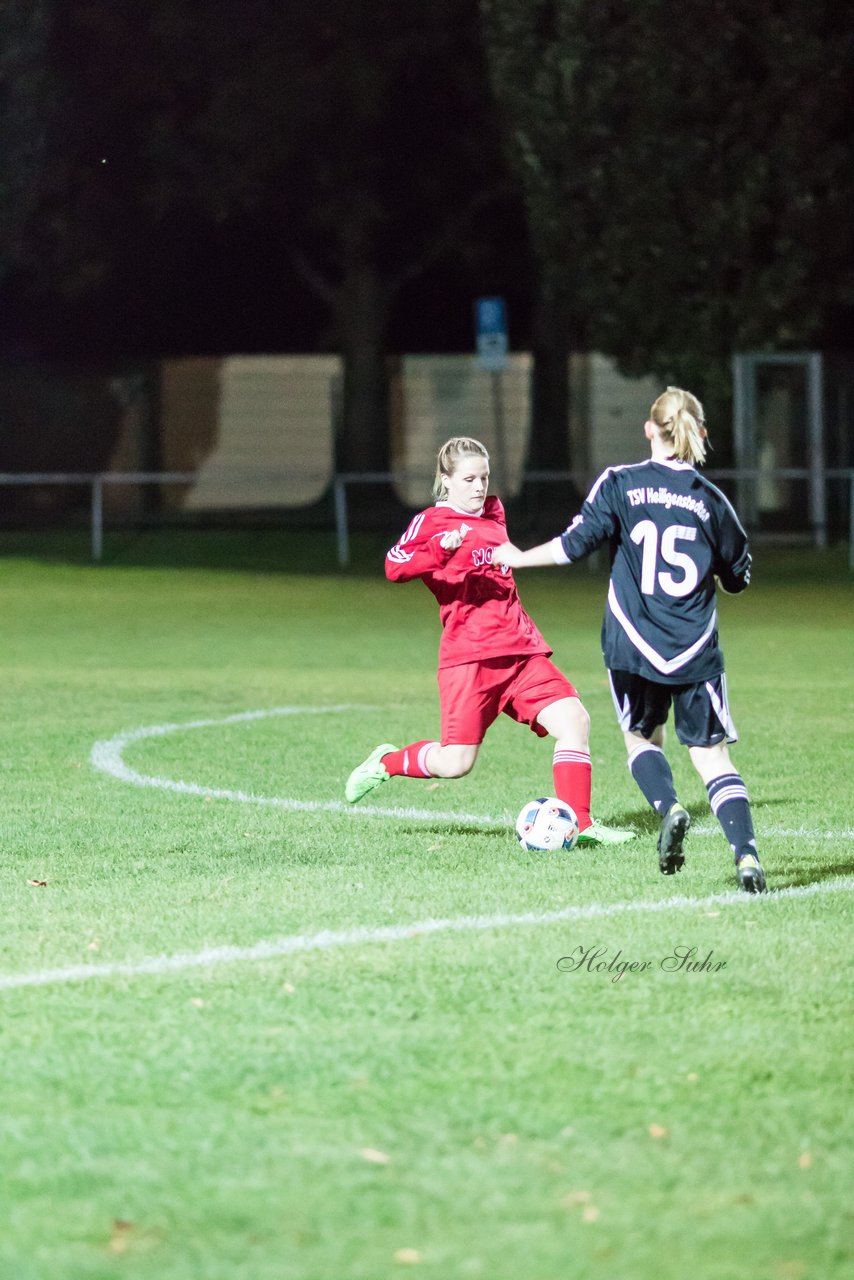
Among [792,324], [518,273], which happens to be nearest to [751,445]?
[792,324]

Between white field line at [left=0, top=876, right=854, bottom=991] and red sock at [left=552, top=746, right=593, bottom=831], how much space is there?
3.16 ft

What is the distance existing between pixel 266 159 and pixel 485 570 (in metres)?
24.0

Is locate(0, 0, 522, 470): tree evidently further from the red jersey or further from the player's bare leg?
the player's bare leg

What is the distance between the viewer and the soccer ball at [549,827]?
735cm

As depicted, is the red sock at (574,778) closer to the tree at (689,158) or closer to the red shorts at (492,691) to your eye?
the red shorts at (492,691)

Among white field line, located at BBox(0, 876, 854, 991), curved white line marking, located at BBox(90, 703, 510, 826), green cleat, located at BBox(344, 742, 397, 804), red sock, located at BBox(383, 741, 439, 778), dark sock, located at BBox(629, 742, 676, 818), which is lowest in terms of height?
curved white line marking, located at BBox(90, 703, 510, 826)

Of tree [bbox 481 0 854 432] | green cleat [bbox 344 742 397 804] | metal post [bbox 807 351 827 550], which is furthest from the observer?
metal post [bbox 807 351 827 550]

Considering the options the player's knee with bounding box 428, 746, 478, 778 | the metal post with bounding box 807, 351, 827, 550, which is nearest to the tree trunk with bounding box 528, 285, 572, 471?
the metal post with bounding box 807, 351, 827, 550

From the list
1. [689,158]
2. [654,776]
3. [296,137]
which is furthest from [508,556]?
[296,137]

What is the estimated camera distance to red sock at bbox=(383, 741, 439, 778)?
25.7 feet

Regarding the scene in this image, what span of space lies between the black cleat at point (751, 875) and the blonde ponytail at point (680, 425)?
1264 millimetres

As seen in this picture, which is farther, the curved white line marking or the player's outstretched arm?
the curved white line marking

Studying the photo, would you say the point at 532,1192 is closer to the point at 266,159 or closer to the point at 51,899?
the point at 51,899

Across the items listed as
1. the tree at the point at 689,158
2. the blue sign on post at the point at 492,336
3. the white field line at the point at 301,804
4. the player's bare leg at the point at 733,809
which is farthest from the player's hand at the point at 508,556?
the tree at the point at 689,158
